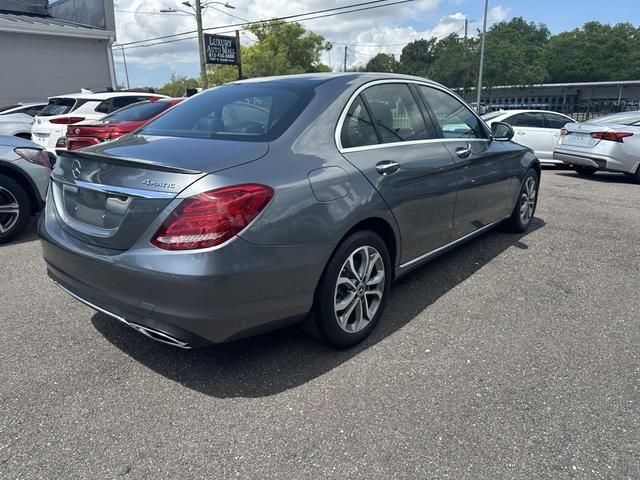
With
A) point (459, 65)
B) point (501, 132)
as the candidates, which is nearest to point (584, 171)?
point (501, 132)

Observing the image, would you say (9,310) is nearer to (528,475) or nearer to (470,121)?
(528,475)

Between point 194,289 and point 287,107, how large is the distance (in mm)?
1288

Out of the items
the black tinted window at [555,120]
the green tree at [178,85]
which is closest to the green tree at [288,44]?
the green tree at [178,85]

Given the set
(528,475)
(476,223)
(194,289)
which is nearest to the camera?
(528,475)

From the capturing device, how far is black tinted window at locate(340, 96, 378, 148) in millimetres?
2900

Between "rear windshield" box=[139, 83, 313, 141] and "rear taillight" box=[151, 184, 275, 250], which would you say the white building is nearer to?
"rear windshield" box=[139, 83, 313, 141]

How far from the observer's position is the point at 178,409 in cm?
242

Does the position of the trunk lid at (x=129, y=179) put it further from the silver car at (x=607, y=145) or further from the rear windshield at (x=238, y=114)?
the silver car at (x=607, y=145)

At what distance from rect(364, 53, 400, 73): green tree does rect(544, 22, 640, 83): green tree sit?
26.5m

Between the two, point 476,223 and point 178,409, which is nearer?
point 178,409

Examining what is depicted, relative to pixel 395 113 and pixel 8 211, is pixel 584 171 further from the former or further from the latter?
pixel 8 211

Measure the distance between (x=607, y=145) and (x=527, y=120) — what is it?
2.24 m

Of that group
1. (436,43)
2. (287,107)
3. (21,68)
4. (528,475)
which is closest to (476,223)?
(287,107)

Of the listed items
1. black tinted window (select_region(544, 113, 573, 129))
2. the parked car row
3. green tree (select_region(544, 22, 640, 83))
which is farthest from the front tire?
green tree (select_region(544, 22, 640, 83))
